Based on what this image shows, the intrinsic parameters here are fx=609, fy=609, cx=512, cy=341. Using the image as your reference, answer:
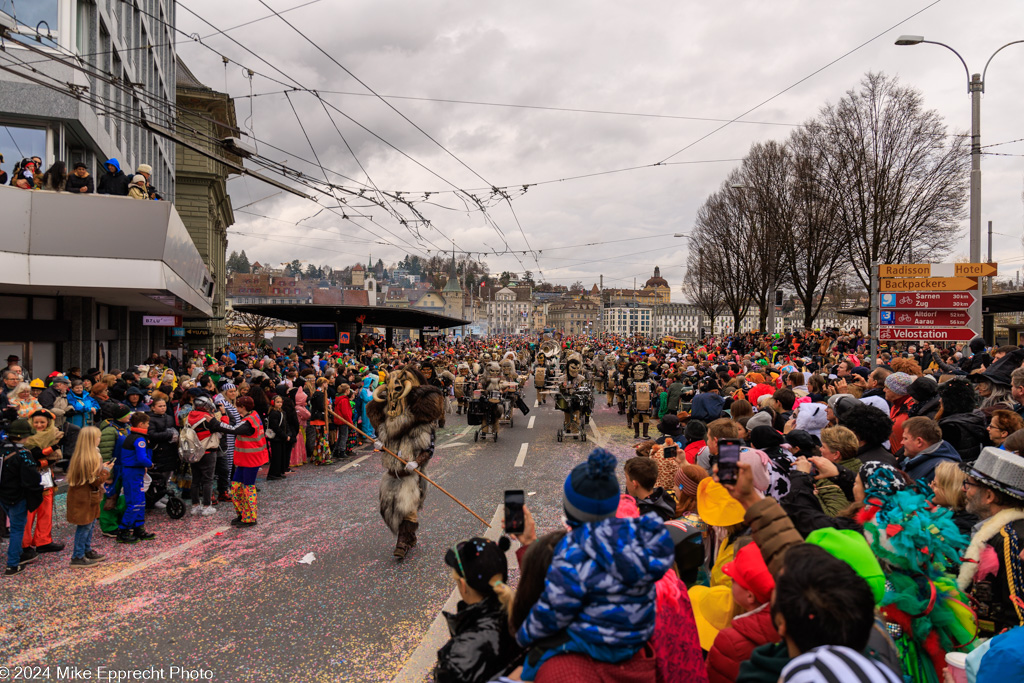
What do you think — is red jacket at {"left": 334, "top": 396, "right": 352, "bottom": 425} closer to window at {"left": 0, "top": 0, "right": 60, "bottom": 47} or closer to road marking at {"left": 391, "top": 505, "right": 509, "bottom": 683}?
road marking at {"left": 391, "top": 505, "right": 509, "bottom": 683}

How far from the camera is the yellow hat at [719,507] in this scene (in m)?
2.96

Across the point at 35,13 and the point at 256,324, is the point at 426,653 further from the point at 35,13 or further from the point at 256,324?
the point at 256,324

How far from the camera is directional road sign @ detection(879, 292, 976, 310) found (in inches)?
455

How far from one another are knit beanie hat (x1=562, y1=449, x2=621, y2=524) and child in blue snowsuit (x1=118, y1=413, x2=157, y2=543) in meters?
6.26

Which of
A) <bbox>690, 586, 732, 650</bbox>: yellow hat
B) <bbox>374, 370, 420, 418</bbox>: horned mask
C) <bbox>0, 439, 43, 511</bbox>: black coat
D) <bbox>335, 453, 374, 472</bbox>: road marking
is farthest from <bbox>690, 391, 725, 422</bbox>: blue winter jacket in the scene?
<bbox>0, 439, 43, 511</bbox>: black coat

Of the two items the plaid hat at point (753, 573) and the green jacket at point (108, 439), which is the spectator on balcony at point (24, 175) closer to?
the green jacket at point (108, 439)

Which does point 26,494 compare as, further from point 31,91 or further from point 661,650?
point 31,91

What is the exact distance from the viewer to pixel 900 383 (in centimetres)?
754

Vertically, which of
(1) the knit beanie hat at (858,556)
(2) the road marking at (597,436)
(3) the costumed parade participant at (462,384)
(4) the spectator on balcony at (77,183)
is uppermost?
(4) the spectator on balcony at (77,183)

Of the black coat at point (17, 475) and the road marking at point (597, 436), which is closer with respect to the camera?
the black coat at point (17, 475)

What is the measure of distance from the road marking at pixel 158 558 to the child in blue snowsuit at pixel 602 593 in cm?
530

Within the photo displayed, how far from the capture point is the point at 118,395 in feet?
31.9

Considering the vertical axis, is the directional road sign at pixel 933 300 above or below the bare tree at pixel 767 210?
below

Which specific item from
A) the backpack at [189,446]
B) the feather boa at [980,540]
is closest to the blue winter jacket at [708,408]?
the feather boa at [980,540]
